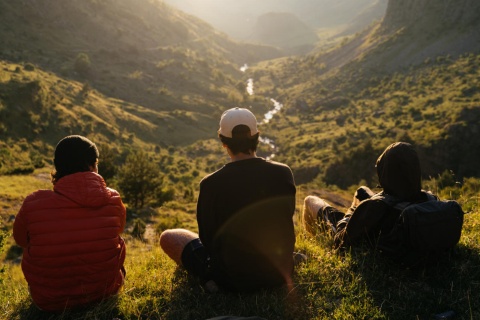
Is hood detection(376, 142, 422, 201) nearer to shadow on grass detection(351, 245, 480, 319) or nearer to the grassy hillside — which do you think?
shadow on grass detection(351, 245, 480, 319)

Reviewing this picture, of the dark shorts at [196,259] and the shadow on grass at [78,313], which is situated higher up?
the dark shorts at [196,259]

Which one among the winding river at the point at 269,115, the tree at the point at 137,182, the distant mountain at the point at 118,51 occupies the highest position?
the distant mountain at the point at 118,51

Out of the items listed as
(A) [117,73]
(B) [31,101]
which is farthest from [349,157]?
(A) [117,73]

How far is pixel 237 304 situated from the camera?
4.26 meters

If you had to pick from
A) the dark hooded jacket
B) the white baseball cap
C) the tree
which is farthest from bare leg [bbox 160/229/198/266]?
the tree

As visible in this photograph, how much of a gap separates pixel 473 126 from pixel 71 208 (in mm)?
44970

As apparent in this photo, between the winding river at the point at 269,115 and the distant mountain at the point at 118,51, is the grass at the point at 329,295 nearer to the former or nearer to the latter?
the winding river at the point at 269,115

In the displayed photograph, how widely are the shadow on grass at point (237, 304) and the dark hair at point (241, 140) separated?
5.76ft

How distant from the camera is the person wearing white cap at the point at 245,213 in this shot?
411 centimetres

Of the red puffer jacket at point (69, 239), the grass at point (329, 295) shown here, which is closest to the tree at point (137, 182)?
the grass at point (329, 295)

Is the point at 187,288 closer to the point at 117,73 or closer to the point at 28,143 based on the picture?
the point at 28,143

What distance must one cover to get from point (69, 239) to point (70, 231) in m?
0.09

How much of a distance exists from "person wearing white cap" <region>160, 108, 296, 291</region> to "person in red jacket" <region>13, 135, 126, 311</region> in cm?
115

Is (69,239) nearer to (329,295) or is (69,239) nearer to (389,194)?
(329,295)
